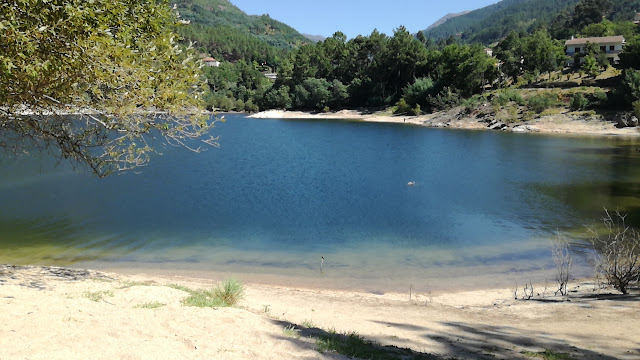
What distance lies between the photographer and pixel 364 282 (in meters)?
15.5

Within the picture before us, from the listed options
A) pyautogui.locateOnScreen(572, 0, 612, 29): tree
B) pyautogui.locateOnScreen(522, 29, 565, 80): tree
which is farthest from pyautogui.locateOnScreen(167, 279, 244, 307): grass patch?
pyautogui.locateOnScreen(572, 0, 612, 29): tree

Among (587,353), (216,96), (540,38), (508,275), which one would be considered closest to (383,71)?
(540,38)

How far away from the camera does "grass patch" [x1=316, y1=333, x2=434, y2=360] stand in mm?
7098

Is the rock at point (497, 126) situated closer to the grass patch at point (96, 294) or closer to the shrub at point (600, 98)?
the shrub at point (600, 98)

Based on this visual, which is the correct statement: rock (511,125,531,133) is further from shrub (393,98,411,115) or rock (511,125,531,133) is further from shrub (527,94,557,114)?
shrub (393,98,411,115)

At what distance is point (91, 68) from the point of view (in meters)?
8.88

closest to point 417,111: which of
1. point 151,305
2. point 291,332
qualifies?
point 151,305

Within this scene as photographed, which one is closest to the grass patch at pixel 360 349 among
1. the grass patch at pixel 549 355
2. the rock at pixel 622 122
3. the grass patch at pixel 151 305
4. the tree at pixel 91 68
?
the grass patch at pixel 549 355

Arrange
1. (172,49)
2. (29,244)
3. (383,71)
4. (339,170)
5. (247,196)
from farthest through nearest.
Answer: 1. (383,71)
2. (339,170)
3. (247,196)
4. (29,244)
5. (172,49)

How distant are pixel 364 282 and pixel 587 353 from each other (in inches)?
311

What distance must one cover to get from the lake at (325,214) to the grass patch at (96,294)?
6356mm

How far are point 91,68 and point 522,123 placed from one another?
68.1 metres

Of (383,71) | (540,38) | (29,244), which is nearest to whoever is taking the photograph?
(29,244)

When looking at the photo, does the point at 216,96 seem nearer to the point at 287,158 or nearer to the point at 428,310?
the point at 287,158
